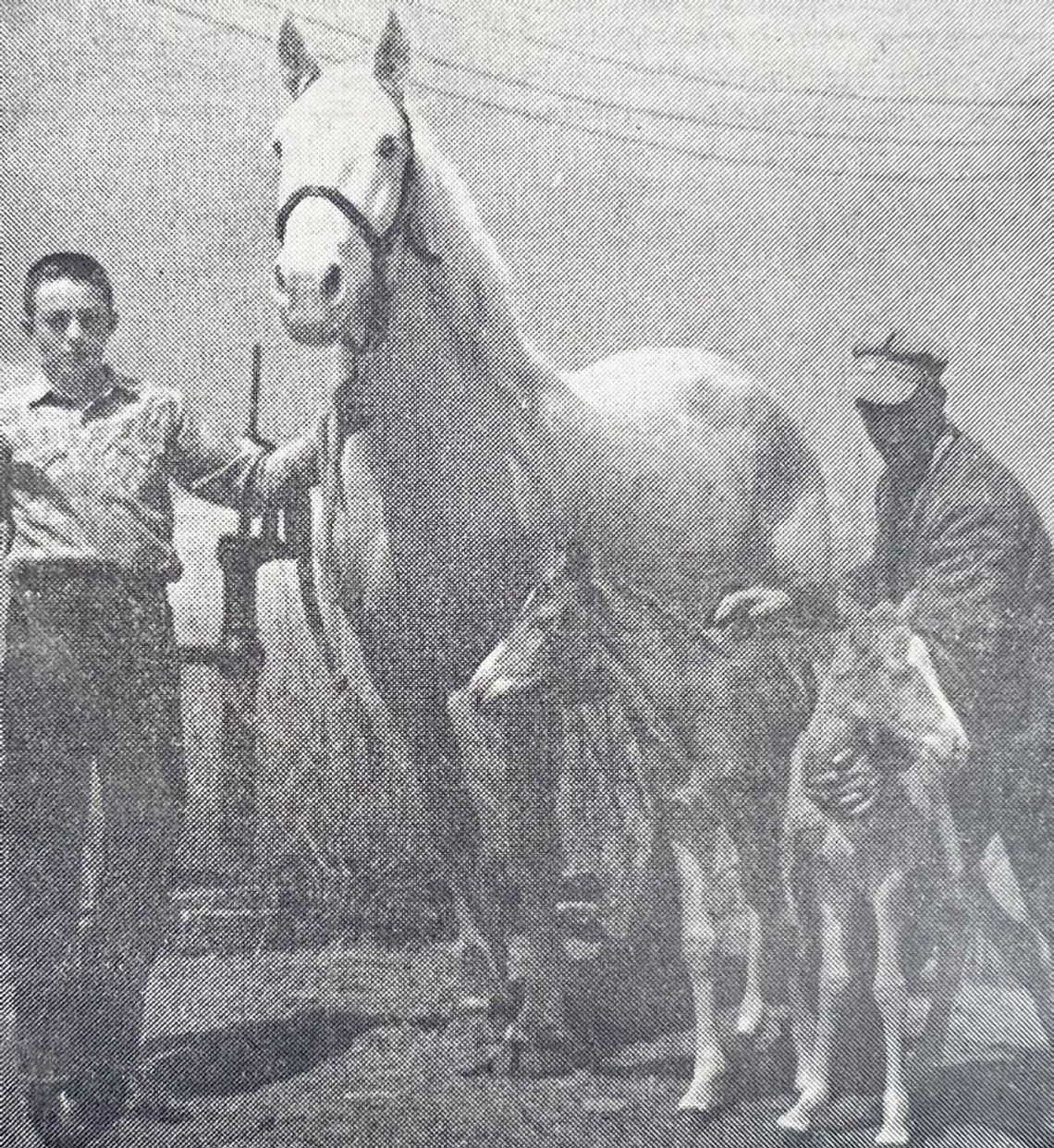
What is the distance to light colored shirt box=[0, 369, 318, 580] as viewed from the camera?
392 centimetres

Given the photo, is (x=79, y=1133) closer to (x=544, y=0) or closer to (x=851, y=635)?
(x=851, y=635)

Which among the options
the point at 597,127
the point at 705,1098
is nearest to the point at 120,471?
the point at 597,127

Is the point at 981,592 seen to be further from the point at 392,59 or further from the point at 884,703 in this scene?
the point at 392,59

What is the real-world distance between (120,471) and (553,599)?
1.25 m

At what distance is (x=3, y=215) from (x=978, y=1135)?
3.69 meters

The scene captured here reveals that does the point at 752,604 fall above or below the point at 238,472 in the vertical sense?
below

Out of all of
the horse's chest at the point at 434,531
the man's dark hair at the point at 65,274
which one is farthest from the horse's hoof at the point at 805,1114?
the man's dark hair at the point at 65,274

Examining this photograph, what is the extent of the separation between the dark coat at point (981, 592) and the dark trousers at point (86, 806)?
200 centimetres

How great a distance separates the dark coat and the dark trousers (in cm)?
200

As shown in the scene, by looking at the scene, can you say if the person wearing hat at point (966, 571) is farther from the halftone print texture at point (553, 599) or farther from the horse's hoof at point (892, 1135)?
the horse's hoof at point (892, 1135)

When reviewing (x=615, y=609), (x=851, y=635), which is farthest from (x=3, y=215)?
(x=851, y=635)

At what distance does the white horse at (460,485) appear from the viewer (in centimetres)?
385

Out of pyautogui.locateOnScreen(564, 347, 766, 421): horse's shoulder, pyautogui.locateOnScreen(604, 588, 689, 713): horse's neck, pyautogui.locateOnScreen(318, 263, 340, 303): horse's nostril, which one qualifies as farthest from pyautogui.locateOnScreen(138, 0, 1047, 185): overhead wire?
pyautogui.locateOnScreen(604, 588, 689, 713): horse's neck

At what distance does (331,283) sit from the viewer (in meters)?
3.74
